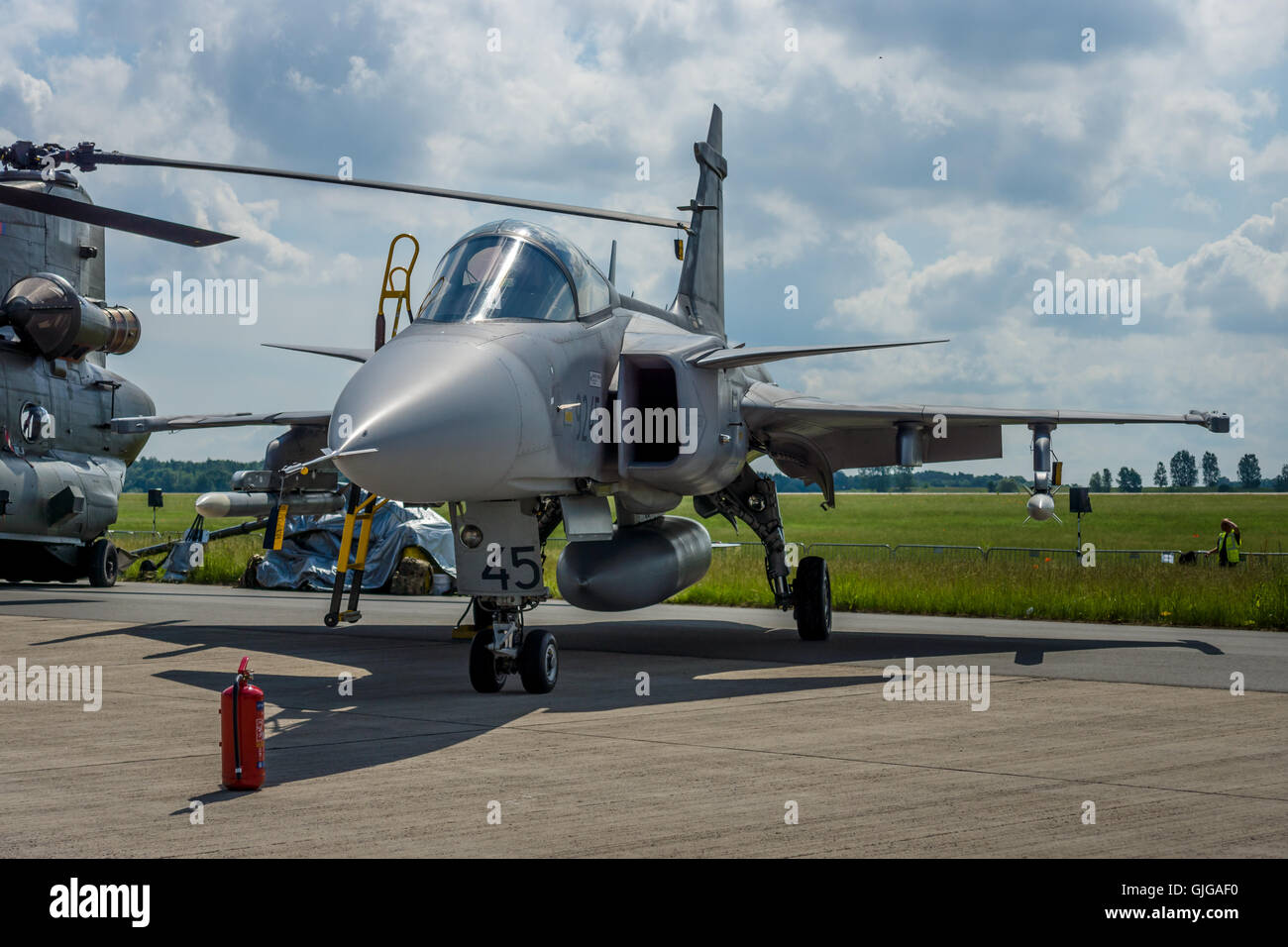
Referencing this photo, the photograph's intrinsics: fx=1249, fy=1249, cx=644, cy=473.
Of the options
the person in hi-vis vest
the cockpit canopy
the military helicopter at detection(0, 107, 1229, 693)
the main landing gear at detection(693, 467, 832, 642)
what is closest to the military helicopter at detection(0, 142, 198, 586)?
the military helicopter at detection(0, 107, 1229, 693)

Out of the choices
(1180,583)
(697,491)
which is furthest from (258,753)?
(1180,583)

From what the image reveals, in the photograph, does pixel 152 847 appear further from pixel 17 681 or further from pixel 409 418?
pixel 17 681

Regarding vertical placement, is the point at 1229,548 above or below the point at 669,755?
above

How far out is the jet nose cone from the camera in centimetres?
883

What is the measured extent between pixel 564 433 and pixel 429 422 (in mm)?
2072

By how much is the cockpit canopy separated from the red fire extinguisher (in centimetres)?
436

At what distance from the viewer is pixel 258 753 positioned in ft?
22.9

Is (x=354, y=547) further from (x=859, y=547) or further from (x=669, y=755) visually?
(x=669, y=755)

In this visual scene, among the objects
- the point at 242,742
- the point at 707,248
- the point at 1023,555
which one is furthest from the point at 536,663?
the point at 1023,555

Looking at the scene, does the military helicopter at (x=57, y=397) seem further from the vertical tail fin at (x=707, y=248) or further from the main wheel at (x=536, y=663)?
the main wheel at (x=536, y=663)

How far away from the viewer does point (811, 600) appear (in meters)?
15.9

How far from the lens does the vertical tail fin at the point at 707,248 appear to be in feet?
58.3

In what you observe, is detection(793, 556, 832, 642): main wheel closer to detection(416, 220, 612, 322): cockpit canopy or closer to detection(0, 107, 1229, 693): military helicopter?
detection(0, 107, 1229, 693): military helicopter
